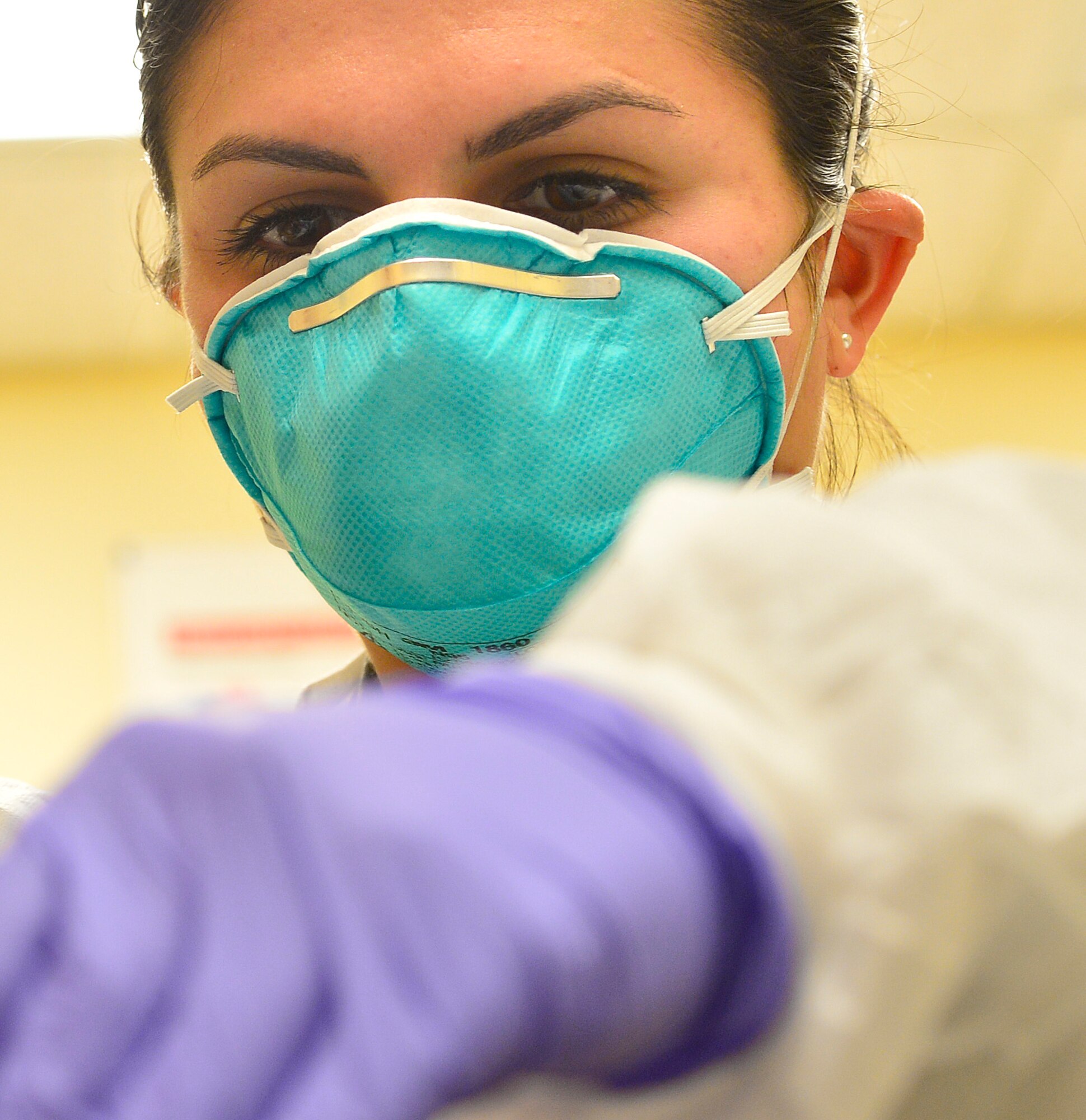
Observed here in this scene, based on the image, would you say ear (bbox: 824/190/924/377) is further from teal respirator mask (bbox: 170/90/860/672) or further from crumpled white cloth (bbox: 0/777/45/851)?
crumpled white cloth (bbox: 0/777/45/851)

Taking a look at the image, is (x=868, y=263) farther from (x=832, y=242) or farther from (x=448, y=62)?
(x=448, y=62)

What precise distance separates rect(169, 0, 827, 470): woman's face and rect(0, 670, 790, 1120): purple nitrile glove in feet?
1.85

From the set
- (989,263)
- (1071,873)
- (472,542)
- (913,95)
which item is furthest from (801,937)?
(989,263)

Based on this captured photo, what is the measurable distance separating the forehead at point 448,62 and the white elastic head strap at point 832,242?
0.10 meters

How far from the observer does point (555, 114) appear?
74cm

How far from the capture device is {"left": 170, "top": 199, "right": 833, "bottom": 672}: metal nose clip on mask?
26.5 inches

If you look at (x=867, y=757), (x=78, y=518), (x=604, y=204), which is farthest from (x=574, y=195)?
(x=78, y=518)

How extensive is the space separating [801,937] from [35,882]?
158 millimetres

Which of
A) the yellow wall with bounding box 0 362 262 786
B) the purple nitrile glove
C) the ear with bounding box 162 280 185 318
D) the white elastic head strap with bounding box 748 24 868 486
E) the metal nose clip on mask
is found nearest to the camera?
the purple nitrile glove

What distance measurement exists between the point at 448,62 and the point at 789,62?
0.83ft

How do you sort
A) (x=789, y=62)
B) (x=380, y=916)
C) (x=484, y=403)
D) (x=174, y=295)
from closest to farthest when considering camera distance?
(x=380, y=916)
(x=484, y=403)
(x=789, y=62)
(x=174, y=295)

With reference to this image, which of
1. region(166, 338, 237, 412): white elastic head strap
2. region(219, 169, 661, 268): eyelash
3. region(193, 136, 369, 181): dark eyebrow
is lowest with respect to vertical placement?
region(166, 338, 237, 412): white elastic head strap

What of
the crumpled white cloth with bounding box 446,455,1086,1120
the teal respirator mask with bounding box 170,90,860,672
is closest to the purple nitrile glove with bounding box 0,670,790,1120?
the crumpled white cloth with bounding box 446,455,1086,1120

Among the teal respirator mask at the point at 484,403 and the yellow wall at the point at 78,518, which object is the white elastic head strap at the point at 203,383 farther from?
the yellow wall at the point at 78,518
